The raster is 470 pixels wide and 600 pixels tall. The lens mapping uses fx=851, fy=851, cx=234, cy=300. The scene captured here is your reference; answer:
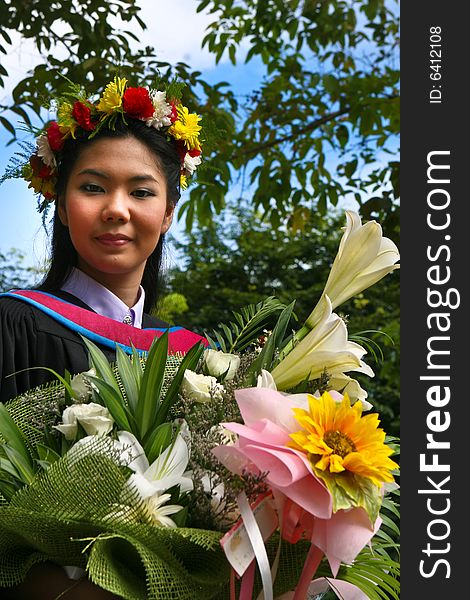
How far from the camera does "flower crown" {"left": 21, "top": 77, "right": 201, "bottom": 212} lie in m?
2.04

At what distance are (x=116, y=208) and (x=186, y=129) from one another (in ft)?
1.19

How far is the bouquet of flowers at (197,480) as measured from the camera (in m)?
1.06

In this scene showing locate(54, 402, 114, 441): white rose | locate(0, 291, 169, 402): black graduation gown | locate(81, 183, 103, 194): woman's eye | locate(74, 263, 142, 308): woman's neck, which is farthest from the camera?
locate(74, 263, 142, 308): woman's neck

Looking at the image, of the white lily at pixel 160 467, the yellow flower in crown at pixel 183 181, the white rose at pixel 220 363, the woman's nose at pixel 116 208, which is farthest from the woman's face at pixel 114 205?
the white lily at pixel 160 467

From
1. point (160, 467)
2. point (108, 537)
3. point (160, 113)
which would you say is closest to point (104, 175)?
point (160, 113)

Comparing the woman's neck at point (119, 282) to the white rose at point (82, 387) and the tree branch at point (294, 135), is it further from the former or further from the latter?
the tree branch at point (294, 135)

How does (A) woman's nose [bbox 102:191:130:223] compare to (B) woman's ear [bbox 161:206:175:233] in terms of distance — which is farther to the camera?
(B) woman's ear [bbox 161:206:175:233]

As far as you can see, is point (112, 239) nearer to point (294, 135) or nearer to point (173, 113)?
point (173, 113)

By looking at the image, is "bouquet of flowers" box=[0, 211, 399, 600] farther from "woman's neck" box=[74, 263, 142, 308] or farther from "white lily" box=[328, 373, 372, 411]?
"woman's neck" box=[74, 263, 142, 308]

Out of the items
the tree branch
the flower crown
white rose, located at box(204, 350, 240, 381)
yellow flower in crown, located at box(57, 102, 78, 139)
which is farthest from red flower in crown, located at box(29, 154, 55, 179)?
the tree branch

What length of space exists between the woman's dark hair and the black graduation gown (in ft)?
0.65

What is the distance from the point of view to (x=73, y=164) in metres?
2.02

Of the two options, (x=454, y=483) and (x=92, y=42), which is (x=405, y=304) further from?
(x=92, y=42)

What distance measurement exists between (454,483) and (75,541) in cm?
71
